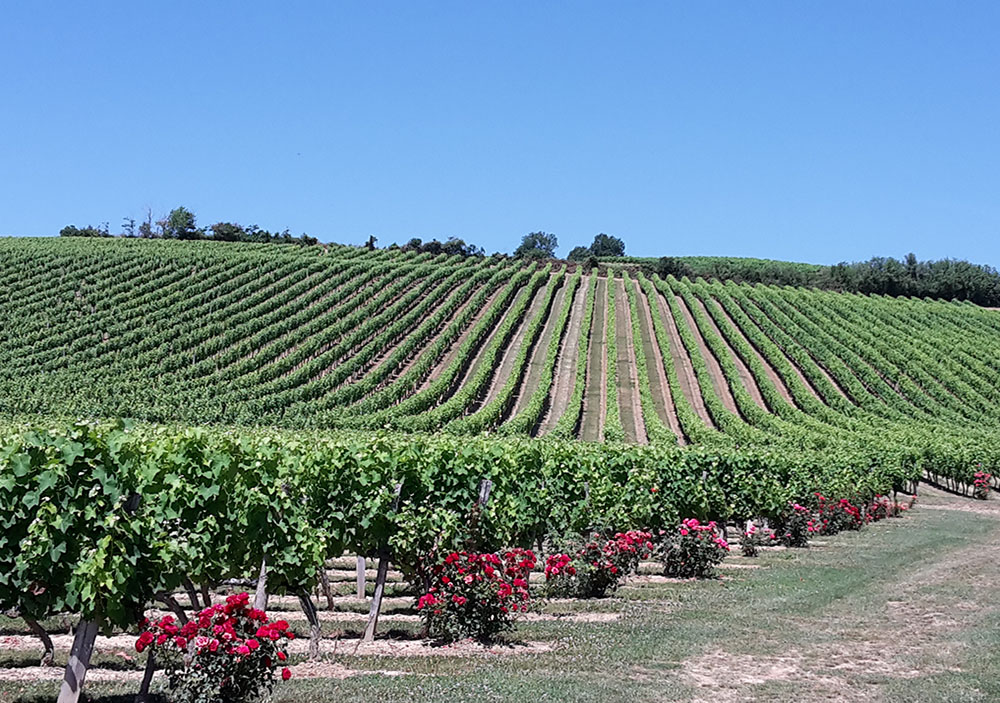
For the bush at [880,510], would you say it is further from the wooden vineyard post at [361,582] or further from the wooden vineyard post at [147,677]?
the wooden vineyard post at [147,677]

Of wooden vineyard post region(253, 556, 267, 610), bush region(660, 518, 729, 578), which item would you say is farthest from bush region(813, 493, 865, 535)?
wooden vineyard post region(253, 556, 267, 610)

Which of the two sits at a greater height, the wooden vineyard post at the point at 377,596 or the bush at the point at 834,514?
the wooden vineyard post at the point at 377,596

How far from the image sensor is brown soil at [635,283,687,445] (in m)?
56.7

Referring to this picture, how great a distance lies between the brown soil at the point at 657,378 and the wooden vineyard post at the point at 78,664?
154 feet

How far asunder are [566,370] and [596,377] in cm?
244

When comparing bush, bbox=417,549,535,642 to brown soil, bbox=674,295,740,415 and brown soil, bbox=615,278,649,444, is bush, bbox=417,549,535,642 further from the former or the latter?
brown soil, bbox=674,295,740,415

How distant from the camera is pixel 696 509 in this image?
22625mm

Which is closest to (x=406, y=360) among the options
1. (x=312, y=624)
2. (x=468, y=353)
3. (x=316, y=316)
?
(x=468, y=353)

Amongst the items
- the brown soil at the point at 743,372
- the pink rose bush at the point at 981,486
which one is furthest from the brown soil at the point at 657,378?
the pink rose bush at the point at 981,486

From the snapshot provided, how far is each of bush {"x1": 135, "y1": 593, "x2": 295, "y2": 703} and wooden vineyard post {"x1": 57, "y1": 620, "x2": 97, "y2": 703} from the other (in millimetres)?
472

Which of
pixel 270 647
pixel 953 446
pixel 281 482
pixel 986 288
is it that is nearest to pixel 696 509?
pixel 281 482

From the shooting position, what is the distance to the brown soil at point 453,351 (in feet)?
207

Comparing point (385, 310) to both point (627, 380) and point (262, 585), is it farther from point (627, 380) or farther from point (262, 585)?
point (262, 585)

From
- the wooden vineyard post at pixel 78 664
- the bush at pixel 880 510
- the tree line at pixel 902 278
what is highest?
the tree line at pixel 902 278
